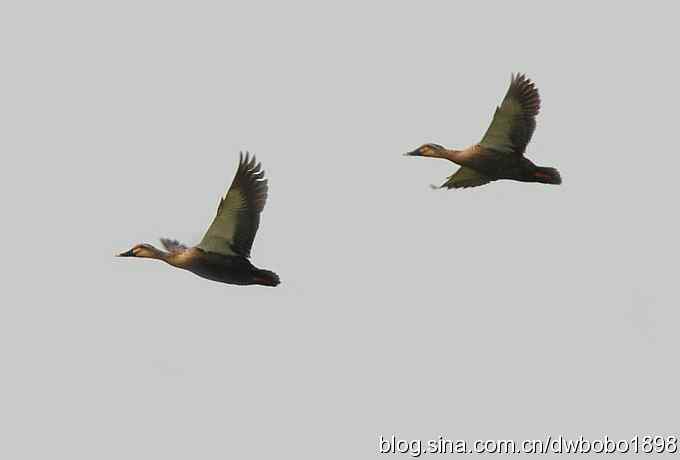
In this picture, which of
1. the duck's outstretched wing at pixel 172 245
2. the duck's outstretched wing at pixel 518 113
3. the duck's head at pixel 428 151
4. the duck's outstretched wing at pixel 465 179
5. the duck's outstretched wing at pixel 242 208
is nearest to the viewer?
the duck's outstretched wing at pixel 242 208

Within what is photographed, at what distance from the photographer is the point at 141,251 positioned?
80.1 ft

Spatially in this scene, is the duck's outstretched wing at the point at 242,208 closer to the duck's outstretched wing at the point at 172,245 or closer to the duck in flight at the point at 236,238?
the duck in flight at the point at 236,238

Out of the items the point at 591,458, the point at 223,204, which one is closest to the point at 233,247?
the point at 223,204

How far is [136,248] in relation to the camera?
24453mm

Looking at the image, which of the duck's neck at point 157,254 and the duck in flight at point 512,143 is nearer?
the duck's neck at point 157,254

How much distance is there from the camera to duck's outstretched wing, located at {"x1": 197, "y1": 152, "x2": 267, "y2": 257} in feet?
75.9

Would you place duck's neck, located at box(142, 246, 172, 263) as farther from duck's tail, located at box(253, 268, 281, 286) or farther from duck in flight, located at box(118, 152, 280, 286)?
duck's tail, located at box(253, 268, 281, 286)

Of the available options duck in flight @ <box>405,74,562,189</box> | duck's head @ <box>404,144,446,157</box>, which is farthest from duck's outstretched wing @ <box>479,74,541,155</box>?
duck's head @ <box>404,144,446,157</box>

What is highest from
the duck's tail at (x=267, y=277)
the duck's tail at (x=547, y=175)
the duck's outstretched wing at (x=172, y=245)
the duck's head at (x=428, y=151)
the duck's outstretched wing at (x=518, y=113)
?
the duck's outstretched wing at (x=518, y=113)

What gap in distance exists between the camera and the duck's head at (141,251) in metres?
24.3

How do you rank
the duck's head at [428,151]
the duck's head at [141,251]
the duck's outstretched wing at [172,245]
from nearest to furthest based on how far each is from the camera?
the duck's head at [141,251] → the duck's outstretched wing at [172,245] → the duck's head at [428,151]

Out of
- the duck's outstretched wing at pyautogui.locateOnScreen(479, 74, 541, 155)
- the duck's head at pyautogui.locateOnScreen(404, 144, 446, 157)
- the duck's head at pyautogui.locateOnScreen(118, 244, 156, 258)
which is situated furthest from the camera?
the duck's head at pyautogui.locateOnScreen(404, 144, 446, 157)

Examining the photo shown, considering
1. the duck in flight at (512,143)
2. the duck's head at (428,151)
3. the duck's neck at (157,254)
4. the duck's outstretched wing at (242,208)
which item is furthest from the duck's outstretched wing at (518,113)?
the duck's neck at (157,254)

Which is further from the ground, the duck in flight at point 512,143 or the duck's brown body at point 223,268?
the duck in flight at point 512,143
